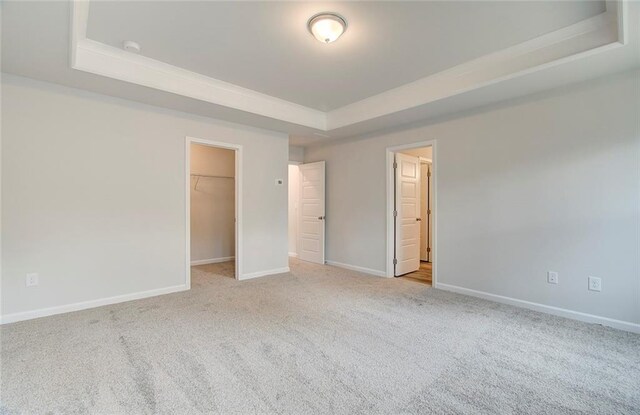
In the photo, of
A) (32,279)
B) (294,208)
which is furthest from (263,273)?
(32,279)

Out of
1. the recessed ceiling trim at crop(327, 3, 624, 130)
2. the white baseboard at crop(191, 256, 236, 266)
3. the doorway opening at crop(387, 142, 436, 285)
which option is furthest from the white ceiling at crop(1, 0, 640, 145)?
the white baseboard at crop(191, 256, 236, 266)

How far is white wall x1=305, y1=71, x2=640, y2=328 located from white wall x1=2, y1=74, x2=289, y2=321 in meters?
3.54

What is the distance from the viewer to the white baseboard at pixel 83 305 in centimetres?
304

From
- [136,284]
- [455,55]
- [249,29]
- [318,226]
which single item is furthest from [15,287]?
[455,55]

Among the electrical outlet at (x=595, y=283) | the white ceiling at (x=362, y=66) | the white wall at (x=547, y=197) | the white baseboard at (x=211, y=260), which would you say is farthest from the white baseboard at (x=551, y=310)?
the white baseboard at (x=211, y=260)

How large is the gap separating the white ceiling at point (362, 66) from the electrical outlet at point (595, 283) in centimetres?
201

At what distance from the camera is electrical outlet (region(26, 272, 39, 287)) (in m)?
3.12

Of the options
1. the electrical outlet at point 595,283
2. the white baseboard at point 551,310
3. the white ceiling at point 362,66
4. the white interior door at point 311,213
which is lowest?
the white baseboard at point 551,310

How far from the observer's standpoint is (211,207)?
249 inches

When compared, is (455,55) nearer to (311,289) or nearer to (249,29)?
(249,29)

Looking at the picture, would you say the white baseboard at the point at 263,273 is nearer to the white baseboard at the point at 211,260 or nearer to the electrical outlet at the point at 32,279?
the white baseboard at the point at 211,260

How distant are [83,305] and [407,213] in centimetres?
469

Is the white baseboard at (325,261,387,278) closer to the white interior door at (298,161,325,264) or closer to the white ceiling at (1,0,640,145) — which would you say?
the white interior door at (298,161,325,264)

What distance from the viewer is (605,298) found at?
3.00 meters
